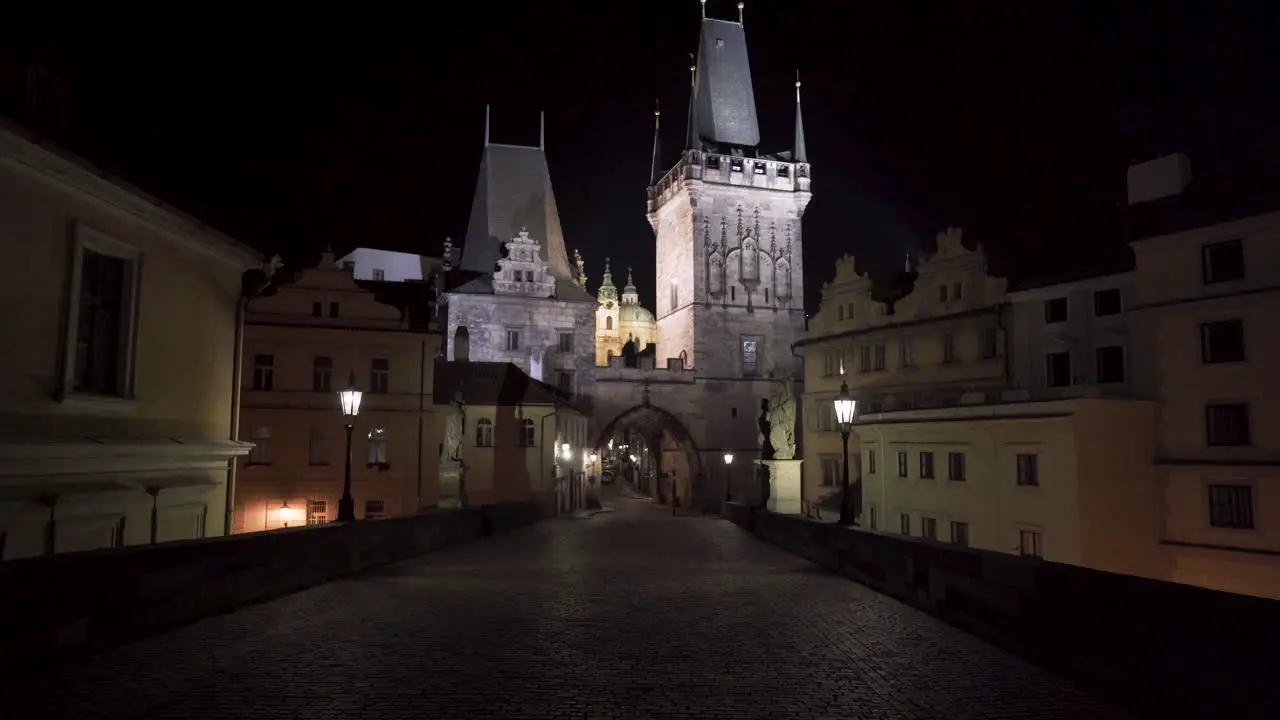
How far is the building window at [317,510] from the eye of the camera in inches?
1439

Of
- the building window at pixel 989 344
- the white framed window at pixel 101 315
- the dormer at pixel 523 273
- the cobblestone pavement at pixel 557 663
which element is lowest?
the cobblestone pavement at pixel 557 663

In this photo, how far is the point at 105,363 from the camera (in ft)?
43.3

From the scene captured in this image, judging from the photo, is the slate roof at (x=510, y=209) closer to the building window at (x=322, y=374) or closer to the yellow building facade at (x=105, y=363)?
the building window at (x=322, y=374)

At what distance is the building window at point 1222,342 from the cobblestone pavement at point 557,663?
19116 millimetres

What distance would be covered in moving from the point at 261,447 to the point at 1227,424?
3316 centimetres

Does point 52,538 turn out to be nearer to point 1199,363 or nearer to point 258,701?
point 258,701

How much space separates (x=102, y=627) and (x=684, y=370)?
54114 millimetres

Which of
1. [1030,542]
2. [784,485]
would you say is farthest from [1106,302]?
[784,485]

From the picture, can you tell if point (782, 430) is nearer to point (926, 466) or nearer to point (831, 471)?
point (926, 466)

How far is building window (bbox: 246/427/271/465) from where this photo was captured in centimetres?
3628

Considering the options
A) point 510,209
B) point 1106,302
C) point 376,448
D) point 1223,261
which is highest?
point 510,209

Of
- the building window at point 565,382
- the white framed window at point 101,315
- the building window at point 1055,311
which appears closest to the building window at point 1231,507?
the building window at point 1055,311

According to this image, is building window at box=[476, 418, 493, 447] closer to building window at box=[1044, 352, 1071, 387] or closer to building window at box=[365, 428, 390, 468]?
building window at box=[365, 428, 390, 468]

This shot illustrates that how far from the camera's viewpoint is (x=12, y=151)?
35.4 feet
